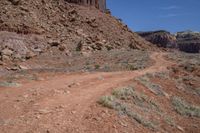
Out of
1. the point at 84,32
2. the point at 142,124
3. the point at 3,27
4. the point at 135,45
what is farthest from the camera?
the point at 135,45

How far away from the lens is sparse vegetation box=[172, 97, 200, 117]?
13.4m

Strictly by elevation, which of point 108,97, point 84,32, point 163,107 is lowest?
point 163,107

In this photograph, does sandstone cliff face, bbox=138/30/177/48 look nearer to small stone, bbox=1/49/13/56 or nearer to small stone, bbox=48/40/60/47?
small stone, bbox=48/40/60/47

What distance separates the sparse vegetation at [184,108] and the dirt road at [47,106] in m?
2.97

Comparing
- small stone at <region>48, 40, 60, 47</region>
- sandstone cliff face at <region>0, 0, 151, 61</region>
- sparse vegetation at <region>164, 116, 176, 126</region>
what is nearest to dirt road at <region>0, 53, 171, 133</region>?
sparse vegetation at <region>164, 116, 176, 126</region>

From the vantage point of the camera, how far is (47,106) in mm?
9914

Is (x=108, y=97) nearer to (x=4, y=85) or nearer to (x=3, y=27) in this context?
(x=4, y=85)

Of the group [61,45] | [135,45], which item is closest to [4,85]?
[61,45]

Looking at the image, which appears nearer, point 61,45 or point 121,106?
point 121,106

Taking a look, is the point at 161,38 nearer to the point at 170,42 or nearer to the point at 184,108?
the point at 170,42

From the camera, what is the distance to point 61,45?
32250 mm

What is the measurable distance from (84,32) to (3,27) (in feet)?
37.9

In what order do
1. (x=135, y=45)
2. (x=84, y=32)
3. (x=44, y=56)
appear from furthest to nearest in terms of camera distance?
(x=135, y=45)
(x=84, y=32)
(x=44, y=56)

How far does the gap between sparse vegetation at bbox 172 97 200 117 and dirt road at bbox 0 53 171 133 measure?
297 centimetres
